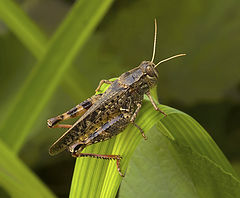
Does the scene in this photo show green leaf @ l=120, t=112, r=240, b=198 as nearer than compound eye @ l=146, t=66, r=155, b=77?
Yes

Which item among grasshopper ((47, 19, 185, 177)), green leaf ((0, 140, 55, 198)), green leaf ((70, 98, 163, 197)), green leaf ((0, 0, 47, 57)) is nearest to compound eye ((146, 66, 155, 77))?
grasshopper ((47, 19, 185, 177))

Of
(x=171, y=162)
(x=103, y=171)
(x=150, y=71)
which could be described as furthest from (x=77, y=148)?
(x=150, y=71)

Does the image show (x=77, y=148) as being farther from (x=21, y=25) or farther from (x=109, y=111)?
(x=21, y=25)

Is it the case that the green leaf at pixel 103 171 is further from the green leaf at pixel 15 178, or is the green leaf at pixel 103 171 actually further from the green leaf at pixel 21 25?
the green leaf at pixel 21 25

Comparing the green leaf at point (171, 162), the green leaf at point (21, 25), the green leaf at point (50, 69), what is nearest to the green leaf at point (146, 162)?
A: the green leaf at point (171, 162)

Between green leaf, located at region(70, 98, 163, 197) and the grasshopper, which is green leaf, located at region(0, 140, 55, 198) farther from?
green leaf, located at region(70, 98, 163, 197)

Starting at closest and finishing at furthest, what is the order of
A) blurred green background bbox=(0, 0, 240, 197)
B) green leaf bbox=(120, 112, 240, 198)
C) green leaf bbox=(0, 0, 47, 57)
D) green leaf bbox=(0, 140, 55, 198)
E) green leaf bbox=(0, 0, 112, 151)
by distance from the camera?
green leaf bbox=(120, 112, 240, 198) < green leaf bbox=(0, 140, 55, 198) < green leaf bbox=(0, 0, 112, 151) < green leaf bbox=(0, 0, 47, 57) < blurred green background bbox=(0, 0, 240, 197)
